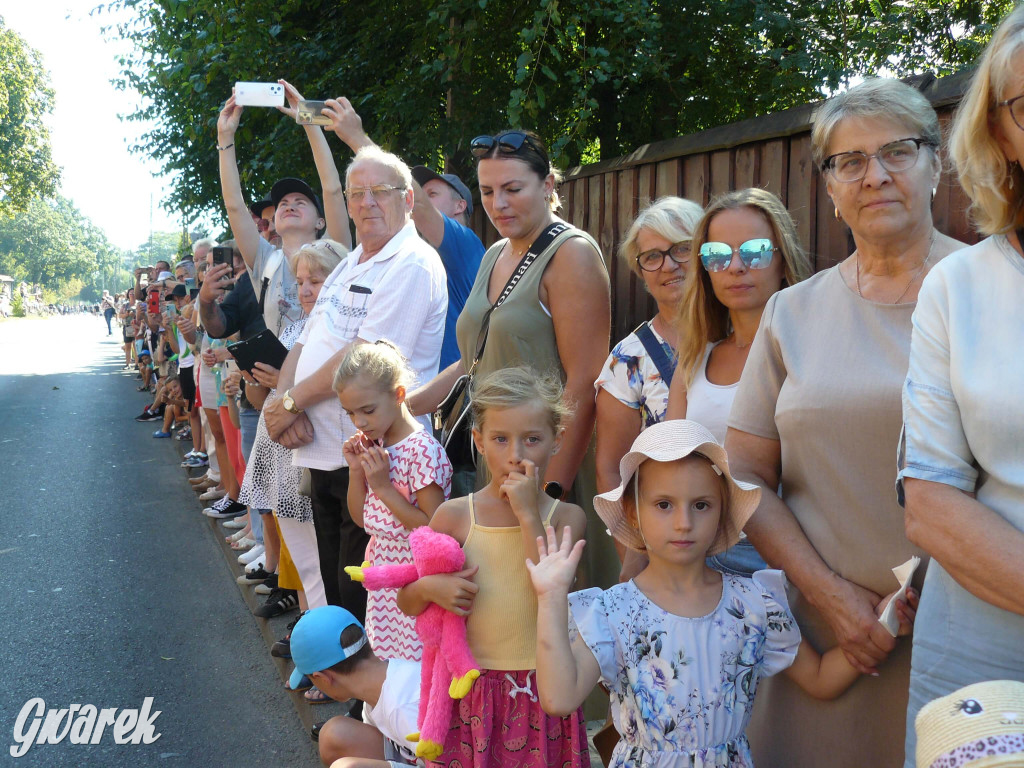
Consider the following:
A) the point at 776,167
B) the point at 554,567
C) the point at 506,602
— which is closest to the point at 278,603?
the point at 506,602

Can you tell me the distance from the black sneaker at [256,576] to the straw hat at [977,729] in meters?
4.96

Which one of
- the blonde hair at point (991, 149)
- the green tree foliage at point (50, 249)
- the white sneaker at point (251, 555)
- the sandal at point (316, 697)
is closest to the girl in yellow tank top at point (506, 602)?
the blonde hair at point (991, 149)

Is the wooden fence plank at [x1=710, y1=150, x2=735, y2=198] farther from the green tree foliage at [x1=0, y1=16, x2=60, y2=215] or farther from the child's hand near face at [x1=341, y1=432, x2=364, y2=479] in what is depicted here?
the green tree foliage at [x1=0, y1=16, x2=60, y2=215]

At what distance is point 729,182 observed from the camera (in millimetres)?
3959

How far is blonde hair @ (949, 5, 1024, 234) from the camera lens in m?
1.43

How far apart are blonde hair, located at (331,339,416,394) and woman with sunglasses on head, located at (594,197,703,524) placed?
703mm

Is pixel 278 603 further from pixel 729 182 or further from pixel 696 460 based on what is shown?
pixel 696 460

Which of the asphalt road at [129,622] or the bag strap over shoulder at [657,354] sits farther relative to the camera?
the asphalt road at [129,622]

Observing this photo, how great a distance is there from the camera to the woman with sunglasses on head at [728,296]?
94.7 inches

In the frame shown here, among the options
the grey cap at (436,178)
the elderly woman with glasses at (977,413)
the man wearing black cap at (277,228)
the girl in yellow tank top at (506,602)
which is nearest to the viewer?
the elderly woman with glasses at (977,413)

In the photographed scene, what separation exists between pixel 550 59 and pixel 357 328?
3247mm

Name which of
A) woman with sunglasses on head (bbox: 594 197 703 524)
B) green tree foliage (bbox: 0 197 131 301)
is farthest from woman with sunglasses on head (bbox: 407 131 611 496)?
green tree foliage (bbox: 0 197 131 301)

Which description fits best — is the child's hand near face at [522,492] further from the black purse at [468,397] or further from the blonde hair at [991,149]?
the blonde hair at [991,149]

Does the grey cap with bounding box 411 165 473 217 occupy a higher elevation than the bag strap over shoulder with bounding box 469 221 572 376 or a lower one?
higher
